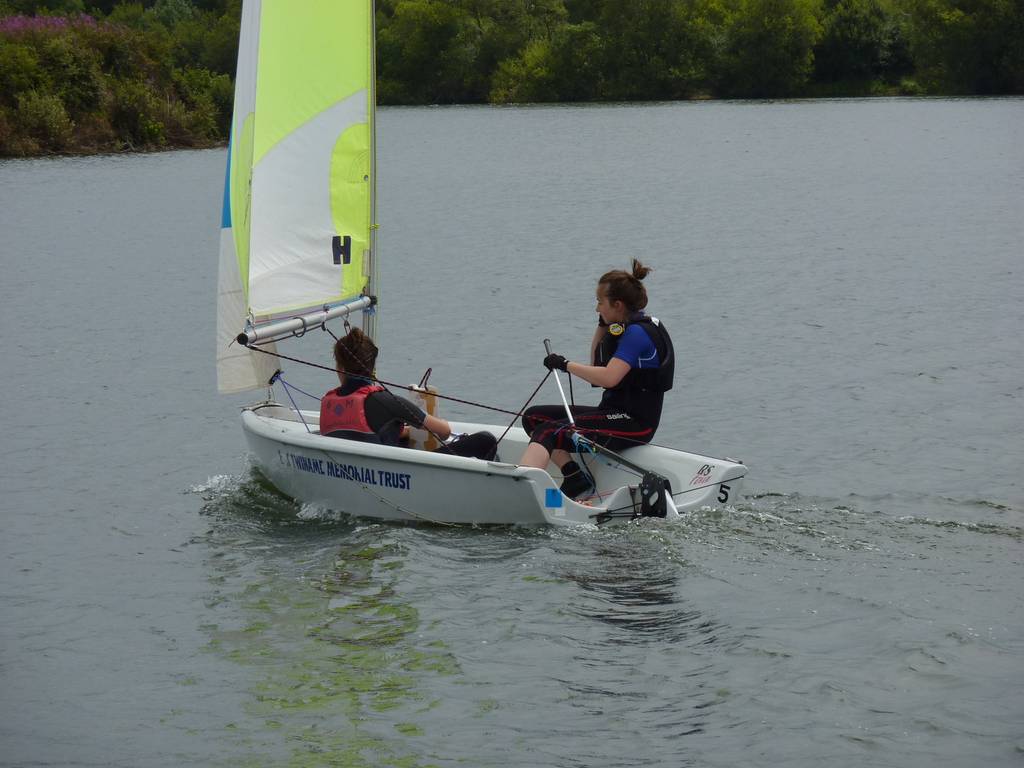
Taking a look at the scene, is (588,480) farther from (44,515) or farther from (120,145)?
(120,145)

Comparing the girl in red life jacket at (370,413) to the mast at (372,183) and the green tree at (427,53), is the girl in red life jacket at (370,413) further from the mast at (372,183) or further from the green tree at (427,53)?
the green tree at (427,53)

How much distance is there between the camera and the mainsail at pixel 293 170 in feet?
29.2

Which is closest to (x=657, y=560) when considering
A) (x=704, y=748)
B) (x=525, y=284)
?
(x=704, y=748)

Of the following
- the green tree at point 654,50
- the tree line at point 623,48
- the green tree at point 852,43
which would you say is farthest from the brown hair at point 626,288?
the green tree at point 654,50

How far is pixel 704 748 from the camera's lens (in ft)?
18.6

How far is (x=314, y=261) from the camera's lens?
Result: 9.18m

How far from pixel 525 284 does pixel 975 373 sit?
6962 millimetres

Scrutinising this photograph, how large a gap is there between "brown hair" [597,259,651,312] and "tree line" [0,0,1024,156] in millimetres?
36250

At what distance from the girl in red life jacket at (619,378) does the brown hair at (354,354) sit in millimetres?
1012

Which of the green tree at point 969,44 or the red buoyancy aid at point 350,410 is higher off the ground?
the green tree at point 969,44

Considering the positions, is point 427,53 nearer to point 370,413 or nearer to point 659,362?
point 370,413

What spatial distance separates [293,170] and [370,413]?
185cm

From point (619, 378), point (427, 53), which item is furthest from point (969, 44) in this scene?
point (619, 378)

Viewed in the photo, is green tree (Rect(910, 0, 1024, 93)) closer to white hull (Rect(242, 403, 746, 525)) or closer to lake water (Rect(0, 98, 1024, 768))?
lake water (Rect(0, 98, 1024, 768))
